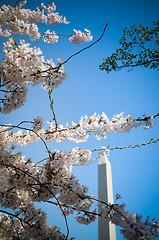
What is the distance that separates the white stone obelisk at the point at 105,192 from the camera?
2.66m

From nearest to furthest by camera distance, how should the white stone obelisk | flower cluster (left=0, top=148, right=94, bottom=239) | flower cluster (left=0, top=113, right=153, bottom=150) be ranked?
flower cluster (left=0, top=148, right=94, bottom=239)
flower cluster (left=0, top=113, right=153, bottom=150)
the white stone obelisk

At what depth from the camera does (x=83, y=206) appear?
147 cm

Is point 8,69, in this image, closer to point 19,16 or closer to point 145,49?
point 145,49

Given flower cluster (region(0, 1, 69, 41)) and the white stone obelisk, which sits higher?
flower cluster (region(0, 1, 69, 41))

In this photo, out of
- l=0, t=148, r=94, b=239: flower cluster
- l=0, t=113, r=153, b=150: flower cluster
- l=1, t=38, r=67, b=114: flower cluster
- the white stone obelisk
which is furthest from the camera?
the white stone obelisk

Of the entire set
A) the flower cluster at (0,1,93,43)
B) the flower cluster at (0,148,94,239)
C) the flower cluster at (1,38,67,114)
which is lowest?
the flower cluster at (0,148,94,239)

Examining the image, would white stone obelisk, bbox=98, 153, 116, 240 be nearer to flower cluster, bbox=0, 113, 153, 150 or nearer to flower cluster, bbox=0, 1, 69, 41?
flower cluster, bbox=0, 113, 153, 150

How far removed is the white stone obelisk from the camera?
8.72 ft

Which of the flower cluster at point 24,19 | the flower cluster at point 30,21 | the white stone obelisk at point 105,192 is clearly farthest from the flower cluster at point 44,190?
the flower cluster at point 24,19

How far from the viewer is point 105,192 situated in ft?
9.85

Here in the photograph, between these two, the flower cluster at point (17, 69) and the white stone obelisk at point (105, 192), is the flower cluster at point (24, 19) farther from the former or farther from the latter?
the white stone obelisk at point (105, 192)

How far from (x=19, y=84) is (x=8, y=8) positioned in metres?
2.60

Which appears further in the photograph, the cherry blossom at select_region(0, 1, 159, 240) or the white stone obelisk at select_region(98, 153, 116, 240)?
the white stone obelisk at select_region(98, 153, 116, 240)

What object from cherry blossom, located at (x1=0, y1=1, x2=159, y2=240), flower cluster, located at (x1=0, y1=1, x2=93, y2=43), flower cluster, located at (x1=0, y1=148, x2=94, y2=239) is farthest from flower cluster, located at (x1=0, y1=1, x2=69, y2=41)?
flower cluster, located at (x1=0, y1=148, x2=94, y2=239)
